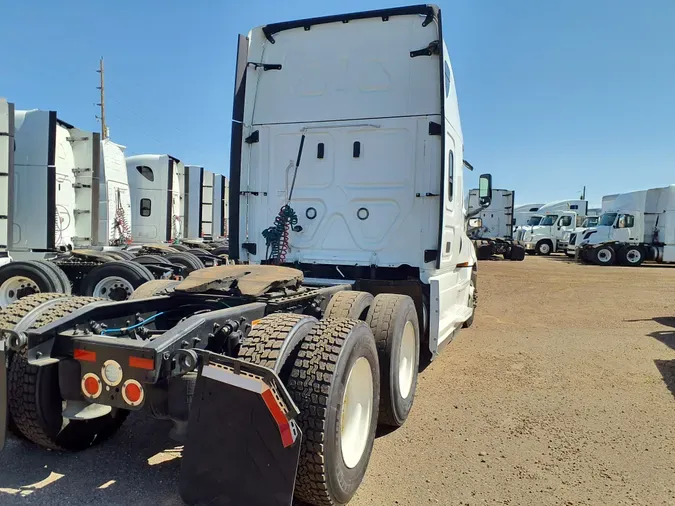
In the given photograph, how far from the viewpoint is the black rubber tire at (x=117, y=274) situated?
734 cm

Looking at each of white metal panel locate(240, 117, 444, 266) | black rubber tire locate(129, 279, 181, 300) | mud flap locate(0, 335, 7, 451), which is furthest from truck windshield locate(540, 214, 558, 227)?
mud flap locate(0, 335, 7, 451)

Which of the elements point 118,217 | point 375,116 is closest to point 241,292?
point 375,116

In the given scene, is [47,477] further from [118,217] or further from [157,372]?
[118,217]

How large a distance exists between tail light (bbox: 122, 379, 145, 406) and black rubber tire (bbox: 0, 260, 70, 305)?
506cm

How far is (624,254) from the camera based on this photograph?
25.6 meters

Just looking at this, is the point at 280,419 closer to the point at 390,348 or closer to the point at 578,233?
the point at 390,348

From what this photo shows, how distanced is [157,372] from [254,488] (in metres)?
0.73

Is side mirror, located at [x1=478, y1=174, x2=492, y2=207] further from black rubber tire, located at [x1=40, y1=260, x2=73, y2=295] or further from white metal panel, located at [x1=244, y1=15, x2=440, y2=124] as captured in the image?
black rubber tire, located at [x1=40, y1=260, x2=73, y2=295]

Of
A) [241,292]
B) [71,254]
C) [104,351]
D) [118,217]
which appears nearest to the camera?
[104,351]

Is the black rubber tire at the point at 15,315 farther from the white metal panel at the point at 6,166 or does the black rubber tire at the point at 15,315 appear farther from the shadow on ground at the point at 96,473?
the white metal panel at the point at 6,166

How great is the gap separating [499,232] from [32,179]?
86.2ft

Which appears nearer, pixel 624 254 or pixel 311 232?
pixel 311 232

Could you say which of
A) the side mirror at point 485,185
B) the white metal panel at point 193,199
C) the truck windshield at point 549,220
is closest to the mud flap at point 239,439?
the side mirror at point 485,185

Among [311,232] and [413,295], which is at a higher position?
[311,232]
